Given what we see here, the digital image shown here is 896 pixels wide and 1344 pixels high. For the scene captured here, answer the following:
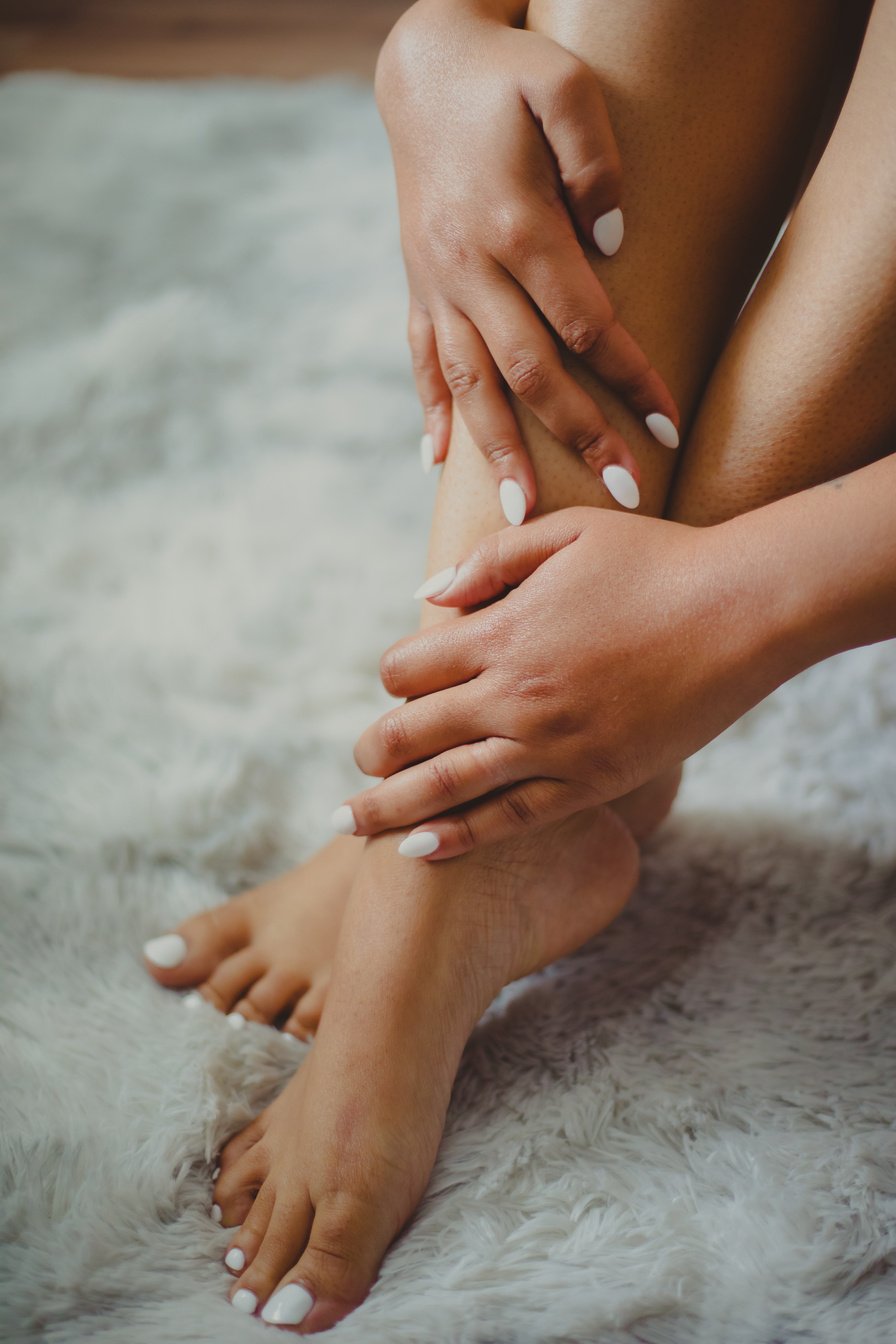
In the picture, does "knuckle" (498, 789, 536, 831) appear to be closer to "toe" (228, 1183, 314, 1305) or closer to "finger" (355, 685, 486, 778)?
"finger" (355, 685, 486, 778)

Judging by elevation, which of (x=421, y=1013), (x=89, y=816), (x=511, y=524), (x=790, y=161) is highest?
(x=790, y=161)

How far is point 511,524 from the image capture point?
625 millimetres

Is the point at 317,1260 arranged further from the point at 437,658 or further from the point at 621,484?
the point at 621,484

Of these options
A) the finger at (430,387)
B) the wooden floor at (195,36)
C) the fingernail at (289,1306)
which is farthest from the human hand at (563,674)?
the wooden floor at (195,36)

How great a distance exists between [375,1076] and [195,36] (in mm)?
2229

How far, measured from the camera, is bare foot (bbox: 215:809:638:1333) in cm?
58

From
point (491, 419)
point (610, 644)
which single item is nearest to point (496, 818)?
point (610, 644)

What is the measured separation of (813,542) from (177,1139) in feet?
1.64

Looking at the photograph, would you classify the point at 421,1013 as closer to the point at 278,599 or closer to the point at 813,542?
the point at 813,542

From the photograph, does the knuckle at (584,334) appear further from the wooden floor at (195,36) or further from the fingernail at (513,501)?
the wooden floor at (195,36)

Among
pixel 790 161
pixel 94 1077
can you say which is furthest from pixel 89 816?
pixel 790 161

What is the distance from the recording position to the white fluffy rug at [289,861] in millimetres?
565

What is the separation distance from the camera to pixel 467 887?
2.09 ft

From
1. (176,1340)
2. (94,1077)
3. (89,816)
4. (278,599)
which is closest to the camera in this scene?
(176,1340)
